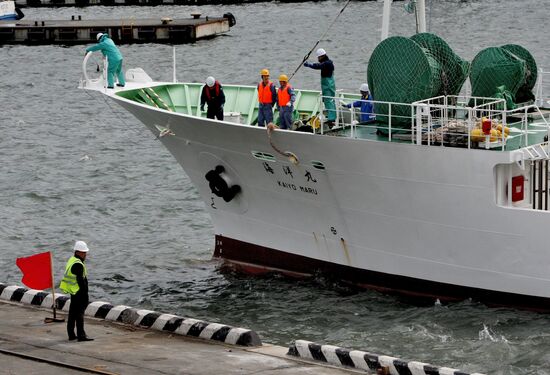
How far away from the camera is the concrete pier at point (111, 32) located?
78938 mm

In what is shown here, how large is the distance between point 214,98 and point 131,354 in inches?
339

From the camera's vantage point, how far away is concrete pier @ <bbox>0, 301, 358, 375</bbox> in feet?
58.8

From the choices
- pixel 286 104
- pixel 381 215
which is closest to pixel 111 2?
pixel 286 104

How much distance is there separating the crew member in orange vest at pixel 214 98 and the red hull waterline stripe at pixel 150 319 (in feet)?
19.4

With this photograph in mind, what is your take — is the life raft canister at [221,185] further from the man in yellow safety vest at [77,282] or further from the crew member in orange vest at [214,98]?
the man in yellow safety vest at [77,282]

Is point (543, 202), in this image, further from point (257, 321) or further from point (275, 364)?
point (275, 364)

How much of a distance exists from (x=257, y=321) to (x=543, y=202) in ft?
19.4

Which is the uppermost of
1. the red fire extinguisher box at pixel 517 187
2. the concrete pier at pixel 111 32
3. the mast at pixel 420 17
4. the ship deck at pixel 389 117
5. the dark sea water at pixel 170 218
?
the mast at pixel 420 17

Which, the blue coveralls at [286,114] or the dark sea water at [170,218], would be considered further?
the blue coveralls at [286,114]

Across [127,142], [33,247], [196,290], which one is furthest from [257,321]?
[127,142]

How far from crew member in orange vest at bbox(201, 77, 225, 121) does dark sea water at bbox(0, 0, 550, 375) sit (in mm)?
3759

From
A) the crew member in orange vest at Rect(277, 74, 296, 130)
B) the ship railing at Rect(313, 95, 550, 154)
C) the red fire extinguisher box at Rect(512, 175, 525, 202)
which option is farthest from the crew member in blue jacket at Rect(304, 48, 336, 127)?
the red fire extinguisher box at Rect(512, 175, 525, 202)

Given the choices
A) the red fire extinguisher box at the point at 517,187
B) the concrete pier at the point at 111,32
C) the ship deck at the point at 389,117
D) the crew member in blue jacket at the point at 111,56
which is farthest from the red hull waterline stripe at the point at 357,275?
the concrete pier at the point at 111,32

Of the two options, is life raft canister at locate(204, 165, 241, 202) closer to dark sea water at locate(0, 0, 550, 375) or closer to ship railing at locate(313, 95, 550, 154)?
dark sea water at locate(0, 0, 550, 375)
